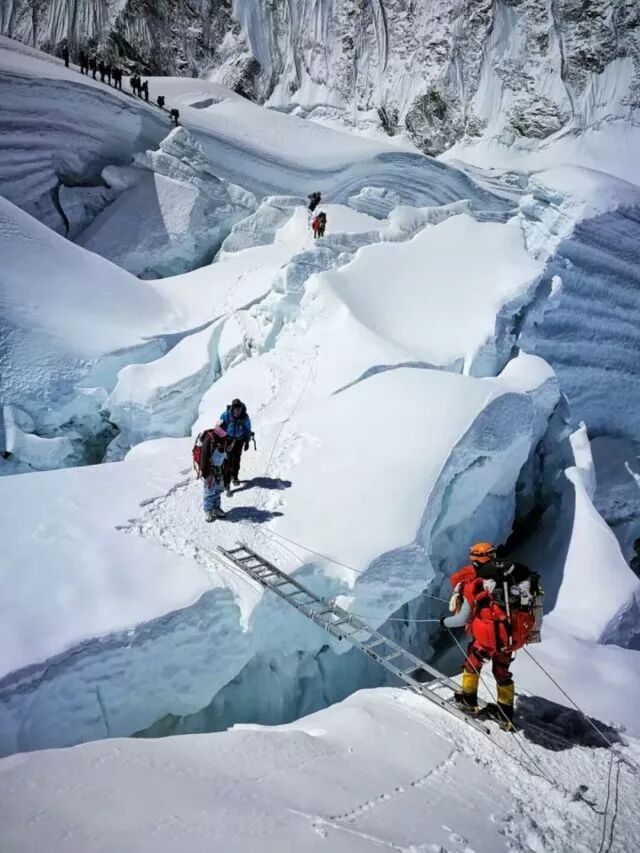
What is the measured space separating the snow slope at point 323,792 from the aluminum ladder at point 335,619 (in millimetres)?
299

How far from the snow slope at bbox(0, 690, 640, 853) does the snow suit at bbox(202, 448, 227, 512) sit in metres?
2.16

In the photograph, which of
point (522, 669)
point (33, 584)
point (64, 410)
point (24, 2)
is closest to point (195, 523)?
point (33, 584)

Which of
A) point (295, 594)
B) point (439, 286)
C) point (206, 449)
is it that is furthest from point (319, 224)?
point (295, 594)

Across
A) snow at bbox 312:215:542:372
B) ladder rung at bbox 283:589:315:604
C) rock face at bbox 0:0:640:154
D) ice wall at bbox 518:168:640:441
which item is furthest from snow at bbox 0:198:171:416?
rock face at bbox 0:0:640:154

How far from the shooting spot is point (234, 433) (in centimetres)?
591

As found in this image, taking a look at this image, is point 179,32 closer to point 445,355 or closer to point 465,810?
point 445,355

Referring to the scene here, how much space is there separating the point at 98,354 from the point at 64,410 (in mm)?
1055

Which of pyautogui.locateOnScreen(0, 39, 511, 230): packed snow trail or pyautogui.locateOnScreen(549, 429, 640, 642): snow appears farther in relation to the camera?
pyautogui.locateOnScreen(0, 39, 511, 230): packed snow trail

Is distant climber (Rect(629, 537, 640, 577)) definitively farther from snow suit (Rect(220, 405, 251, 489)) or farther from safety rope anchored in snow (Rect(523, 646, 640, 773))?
snow suit (Rect(220, 405, 251, 489))

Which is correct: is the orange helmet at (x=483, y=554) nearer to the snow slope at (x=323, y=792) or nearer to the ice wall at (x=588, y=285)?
the snow slope at (x=323, y=792)

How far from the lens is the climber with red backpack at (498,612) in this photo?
12.1ft

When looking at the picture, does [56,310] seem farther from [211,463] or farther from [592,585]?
[592,585]

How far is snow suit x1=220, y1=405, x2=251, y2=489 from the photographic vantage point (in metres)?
5.88

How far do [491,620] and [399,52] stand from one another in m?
36.3
